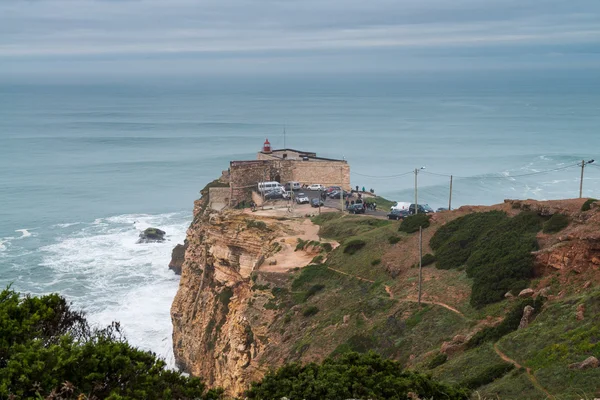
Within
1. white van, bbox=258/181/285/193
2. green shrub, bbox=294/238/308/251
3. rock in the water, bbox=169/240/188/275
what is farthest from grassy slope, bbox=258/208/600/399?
rock in the water, bbox=169/240/188/275

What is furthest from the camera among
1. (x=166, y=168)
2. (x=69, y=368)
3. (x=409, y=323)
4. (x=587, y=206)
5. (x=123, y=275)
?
(x=166, y=168)

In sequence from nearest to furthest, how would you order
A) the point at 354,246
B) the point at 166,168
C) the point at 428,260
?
the point at 428,260
the point at 354,246
the point at 166,168

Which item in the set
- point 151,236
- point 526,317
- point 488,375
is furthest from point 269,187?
point 488,375

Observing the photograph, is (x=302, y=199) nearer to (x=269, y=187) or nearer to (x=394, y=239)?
(x=269, y=187)

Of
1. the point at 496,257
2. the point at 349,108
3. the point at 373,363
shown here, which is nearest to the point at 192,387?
the point at 373,363

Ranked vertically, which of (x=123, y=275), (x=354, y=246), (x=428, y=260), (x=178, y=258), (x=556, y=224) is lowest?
(x=123, y=275)

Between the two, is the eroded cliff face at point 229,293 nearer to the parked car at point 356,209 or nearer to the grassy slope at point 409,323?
the grassy slope at point 409,323
